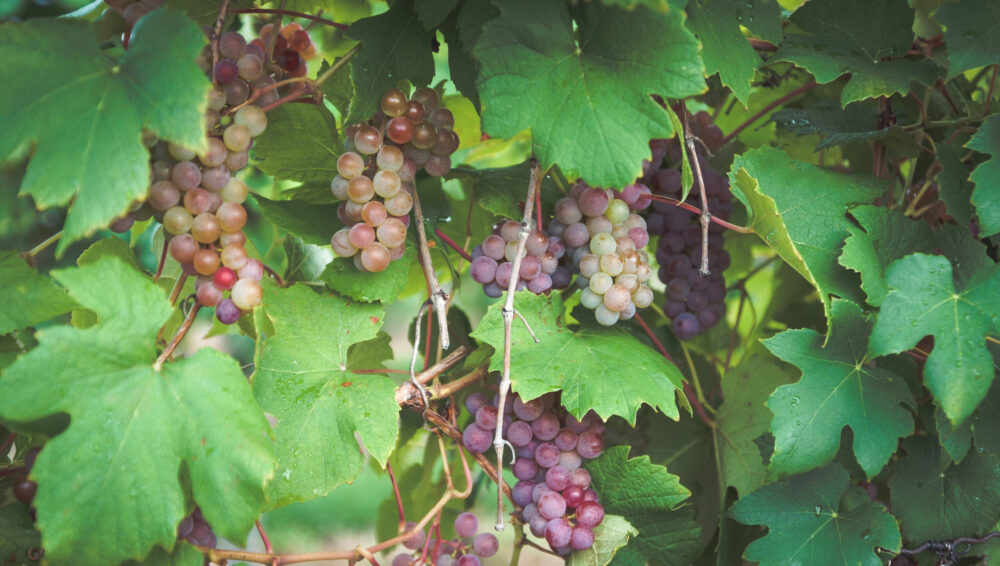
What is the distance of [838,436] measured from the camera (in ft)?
2.48

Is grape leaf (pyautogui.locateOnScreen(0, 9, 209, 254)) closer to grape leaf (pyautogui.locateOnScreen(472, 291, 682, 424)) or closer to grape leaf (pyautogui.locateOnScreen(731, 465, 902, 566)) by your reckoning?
grape leaf (pyautogui.locateOnScreen(472, 291, 682, 424))

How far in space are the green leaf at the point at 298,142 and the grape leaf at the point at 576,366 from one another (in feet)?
0.89

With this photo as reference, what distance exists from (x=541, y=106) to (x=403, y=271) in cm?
24

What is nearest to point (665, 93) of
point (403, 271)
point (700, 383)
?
point (403, 271)

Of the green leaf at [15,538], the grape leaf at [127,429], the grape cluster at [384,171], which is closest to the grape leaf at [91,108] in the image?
the grape leaf at [127,429]

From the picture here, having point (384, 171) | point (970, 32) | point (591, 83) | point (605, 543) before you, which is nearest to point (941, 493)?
point (605, 543)

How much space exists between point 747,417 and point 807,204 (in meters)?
0.28

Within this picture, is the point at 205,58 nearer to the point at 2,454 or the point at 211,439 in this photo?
the point at 211,439

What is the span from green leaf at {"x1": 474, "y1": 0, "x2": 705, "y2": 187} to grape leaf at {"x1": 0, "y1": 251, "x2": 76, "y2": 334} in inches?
17.0

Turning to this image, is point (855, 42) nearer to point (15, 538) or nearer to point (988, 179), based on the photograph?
point (988, 179)

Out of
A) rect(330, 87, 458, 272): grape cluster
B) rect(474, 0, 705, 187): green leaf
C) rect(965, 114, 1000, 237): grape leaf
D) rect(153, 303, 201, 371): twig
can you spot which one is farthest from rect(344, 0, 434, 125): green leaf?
rect(965, 114, 1000, 237): grape leaf

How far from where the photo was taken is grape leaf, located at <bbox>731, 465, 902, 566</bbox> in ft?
2.63

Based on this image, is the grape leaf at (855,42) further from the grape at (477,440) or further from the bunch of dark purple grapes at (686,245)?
the grape at (477,440)

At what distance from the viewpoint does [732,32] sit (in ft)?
2.61
